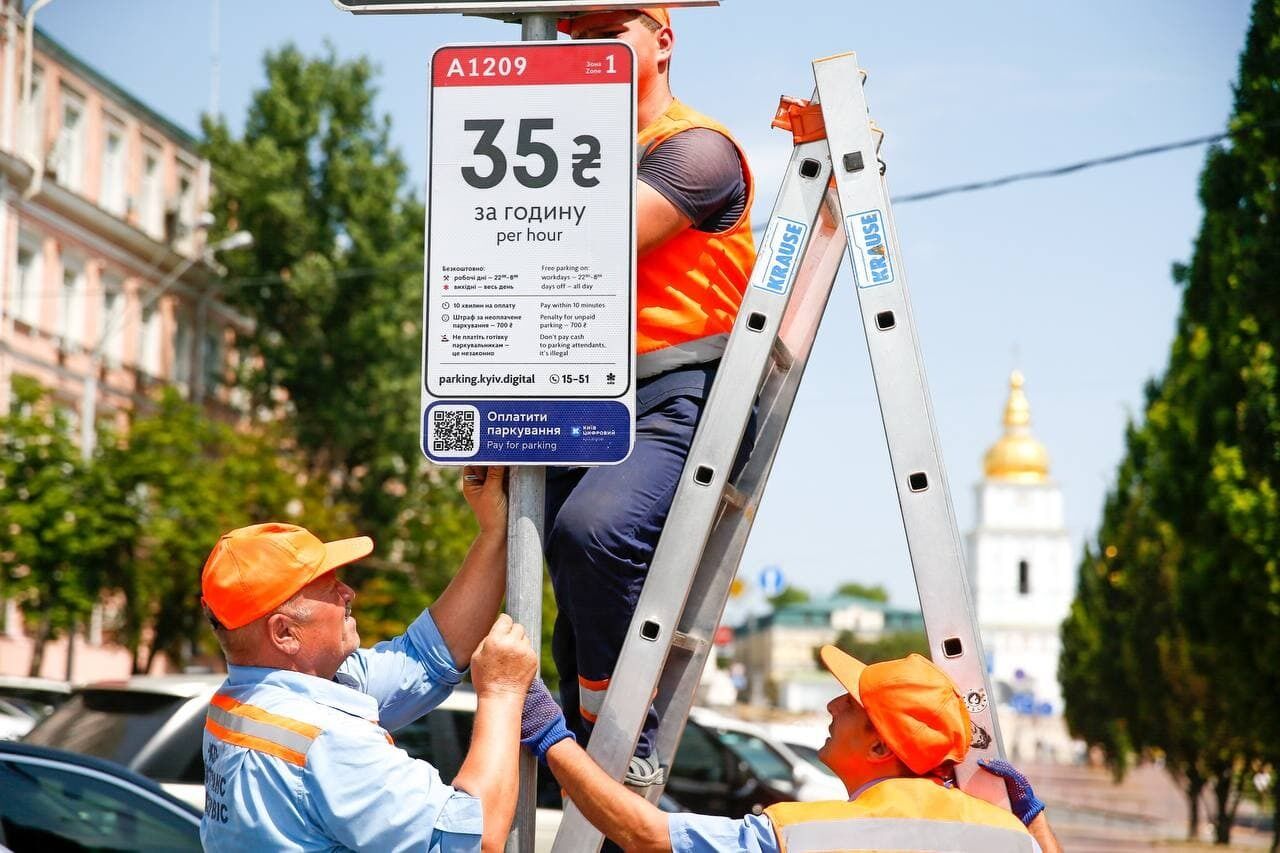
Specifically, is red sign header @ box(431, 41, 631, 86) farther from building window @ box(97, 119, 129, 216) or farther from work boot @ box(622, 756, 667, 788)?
building window @ box(97, 119, 129, 216)

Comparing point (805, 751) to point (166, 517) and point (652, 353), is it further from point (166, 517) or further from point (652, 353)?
point (652, 353)

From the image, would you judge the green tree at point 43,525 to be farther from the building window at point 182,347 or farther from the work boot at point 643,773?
the work boot at point 643,773

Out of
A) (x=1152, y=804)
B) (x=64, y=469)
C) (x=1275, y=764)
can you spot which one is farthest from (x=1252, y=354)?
(x=1152, y=804)

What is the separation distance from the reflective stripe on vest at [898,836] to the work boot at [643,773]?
0.29 metres

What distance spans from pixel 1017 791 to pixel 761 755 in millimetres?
14307

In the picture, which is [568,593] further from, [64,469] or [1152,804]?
[1152,804]

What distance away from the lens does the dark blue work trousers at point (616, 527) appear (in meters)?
3.87

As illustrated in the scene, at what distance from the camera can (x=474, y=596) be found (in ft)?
13.9

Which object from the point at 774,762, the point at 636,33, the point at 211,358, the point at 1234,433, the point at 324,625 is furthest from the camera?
the point at 211,358

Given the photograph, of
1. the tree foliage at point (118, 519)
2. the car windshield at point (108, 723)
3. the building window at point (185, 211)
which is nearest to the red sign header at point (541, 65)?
the car windshield at point (108, 723)

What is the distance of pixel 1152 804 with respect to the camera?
62.7 meters

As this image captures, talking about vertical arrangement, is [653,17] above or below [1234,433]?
below

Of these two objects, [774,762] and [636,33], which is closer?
[636,33]

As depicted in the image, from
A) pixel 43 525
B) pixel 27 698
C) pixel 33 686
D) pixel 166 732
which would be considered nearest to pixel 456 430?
pixel 166 732
